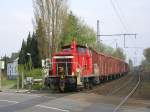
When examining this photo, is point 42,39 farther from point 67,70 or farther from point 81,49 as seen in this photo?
point 67,70

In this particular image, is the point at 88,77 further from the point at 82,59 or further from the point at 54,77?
the point at 54,77

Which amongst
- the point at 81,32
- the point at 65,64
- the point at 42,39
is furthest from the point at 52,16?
the point at 81,32

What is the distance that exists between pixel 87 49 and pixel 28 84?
909cm

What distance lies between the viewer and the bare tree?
5125 centimetres

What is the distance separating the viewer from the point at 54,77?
A: 31375 millimetres

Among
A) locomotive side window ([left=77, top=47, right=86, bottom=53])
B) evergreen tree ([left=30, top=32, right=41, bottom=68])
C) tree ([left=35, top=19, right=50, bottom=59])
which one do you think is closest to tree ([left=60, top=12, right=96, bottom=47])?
evergreen tree ([left=30, top=32, right=41, bottom=68])

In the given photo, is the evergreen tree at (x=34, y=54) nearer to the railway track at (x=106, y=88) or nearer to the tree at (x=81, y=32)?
the tree at (x=81, y=32)

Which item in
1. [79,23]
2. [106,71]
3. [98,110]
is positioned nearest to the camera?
[98,110]

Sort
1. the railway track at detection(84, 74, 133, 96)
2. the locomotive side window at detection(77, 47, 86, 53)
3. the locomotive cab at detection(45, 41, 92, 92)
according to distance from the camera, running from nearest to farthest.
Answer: the locomotive cab at detection(45, 41, 92, 92) → the railway track at detection(84, 74, 133, 96) → the locomotive side window at detection(77, 47, 86, 53)

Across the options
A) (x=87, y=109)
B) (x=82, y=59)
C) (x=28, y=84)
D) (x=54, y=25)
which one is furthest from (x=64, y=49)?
(x=54, y=25)

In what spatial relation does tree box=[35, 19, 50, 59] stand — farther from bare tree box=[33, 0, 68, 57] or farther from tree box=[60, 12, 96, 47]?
tree box=[60, 12, 96, 47]

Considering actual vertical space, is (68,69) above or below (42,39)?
below

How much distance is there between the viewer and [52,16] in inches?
2046

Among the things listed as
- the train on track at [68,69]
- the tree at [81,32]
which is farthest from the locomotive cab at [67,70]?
the tree at [81,32]
